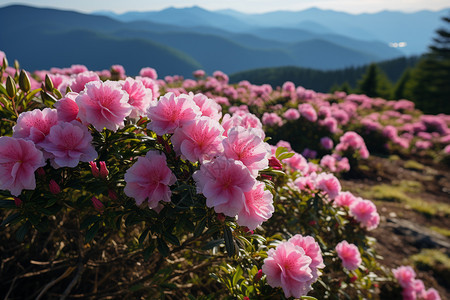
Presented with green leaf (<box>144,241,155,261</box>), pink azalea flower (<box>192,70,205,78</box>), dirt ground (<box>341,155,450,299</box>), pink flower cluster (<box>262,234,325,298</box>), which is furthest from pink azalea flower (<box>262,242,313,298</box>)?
pink azalea flower (<box>192,70,205,78</box>)

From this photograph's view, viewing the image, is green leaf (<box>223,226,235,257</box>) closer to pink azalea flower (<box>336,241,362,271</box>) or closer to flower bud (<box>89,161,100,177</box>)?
flower bud (<box>89,161,100,177</box>)

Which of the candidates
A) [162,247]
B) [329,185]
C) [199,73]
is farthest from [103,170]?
[199,73]

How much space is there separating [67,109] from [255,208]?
82 centimetres

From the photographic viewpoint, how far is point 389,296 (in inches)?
108

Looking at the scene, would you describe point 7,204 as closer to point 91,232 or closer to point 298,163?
point 91,232

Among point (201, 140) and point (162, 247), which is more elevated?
point (201, 140)

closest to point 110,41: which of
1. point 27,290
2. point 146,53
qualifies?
point 146,53

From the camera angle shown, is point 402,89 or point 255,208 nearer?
point 255,208

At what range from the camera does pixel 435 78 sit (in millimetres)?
31422

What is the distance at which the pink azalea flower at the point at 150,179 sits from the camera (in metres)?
1.00

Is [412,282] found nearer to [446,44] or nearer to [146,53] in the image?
[446,44]

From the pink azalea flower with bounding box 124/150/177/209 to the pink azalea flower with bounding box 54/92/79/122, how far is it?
13.2 inches

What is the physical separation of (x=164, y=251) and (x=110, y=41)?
209 meters

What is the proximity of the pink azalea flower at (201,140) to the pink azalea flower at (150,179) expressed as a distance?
101 mm
